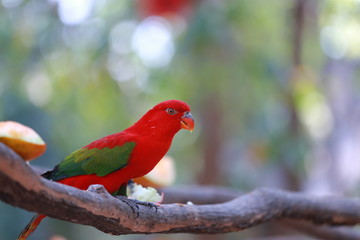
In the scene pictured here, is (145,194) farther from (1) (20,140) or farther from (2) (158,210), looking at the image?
(1) (20,140)

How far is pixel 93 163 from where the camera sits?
1792mm

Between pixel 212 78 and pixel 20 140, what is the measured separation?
7.48 feet

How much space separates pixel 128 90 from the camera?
466 centimetres

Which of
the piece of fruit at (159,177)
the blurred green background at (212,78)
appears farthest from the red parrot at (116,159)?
the blurred green background at (212,78)

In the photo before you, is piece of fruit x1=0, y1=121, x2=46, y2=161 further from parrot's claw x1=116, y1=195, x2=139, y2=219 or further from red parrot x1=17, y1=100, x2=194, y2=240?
parrot's claw x1=116, y1=195, x2=139, y2=219

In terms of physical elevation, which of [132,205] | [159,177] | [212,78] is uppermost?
[212,78]

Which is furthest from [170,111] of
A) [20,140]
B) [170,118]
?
[20,140]

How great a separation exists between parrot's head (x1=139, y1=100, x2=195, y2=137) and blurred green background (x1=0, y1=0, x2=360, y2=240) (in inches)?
61.4

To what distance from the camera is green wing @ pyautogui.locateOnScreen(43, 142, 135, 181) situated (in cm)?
178

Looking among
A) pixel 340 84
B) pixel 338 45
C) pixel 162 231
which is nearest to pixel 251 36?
pixel 338 45

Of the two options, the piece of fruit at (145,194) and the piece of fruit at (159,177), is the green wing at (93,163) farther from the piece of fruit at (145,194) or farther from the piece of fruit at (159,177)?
the piece of fruit at (159,177)

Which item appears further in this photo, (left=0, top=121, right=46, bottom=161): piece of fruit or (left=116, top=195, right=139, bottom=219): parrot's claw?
(left=116, top=195, right=139, bottom=219): parrot's claw

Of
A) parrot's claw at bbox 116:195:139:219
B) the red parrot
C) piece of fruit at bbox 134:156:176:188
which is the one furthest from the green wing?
piece of fruit at bbox 134:156:176:188

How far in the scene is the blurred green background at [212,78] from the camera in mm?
3793
